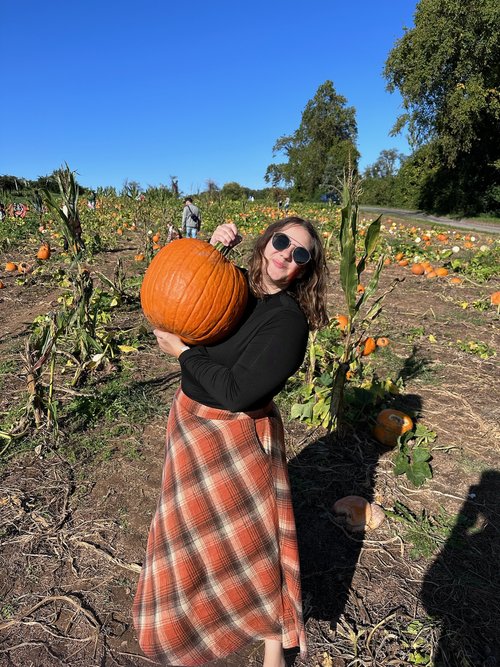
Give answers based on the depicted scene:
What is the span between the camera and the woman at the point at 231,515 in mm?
1626

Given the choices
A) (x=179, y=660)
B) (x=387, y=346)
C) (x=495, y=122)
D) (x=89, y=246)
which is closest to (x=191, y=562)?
(x=179, y=660)

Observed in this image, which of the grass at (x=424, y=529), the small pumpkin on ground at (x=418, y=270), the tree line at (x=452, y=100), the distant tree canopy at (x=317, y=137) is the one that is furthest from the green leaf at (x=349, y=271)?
the distant tree canopy at (x=317, y=137)

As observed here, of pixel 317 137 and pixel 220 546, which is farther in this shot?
pixel 317 137

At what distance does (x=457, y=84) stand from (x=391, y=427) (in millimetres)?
26162

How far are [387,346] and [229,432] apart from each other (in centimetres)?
430

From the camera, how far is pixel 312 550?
104 inches

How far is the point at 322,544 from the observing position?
8.79 ft

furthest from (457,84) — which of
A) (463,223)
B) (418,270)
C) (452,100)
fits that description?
(418,270)

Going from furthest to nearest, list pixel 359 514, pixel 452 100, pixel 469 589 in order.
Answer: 1. pixel 452 100
2. pixel 359 514
3. pixel 469 589

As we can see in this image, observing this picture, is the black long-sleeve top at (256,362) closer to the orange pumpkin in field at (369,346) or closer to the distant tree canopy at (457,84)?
the orange pumpkin in field at (369,346)

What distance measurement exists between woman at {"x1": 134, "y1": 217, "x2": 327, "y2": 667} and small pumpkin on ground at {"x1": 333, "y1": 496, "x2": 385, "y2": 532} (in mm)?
1161

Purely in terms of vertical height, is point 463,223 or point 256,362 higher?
point 256,362

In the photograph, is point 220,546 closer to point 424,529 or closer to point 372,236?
point 424,529

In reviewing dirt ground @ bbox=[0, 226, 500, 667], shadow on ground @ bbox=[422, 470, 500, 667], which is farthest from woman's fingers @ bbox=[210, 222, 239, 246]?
shadow on ground @ bbox=[422, 470, 500, 667]
